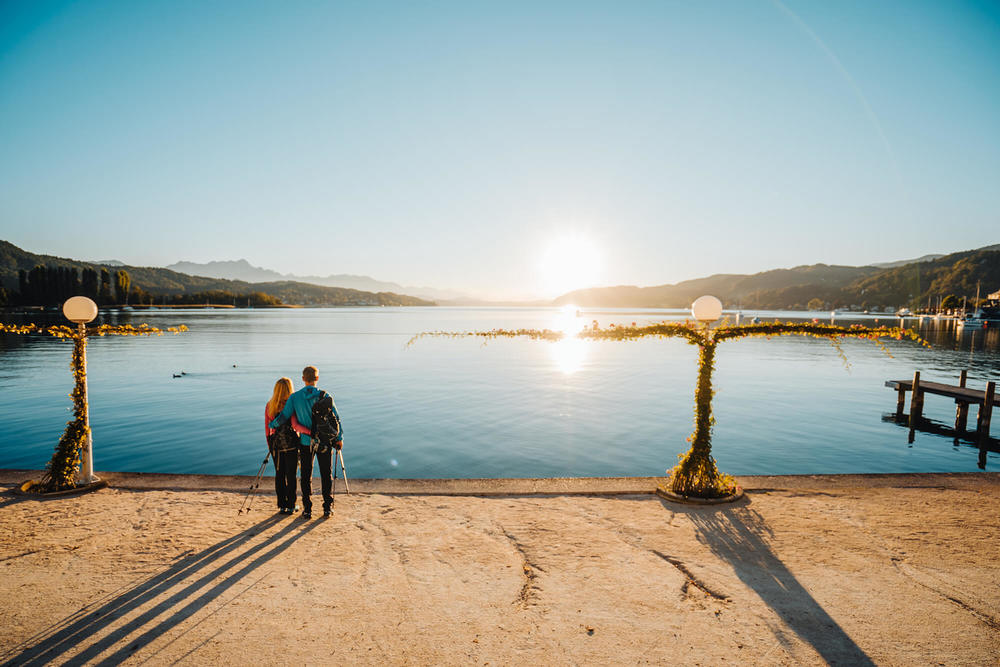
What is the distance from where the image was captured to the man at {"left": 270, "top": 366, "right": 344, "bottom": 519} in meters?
8.34

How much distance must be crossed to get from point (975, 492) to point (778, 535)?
5272mm

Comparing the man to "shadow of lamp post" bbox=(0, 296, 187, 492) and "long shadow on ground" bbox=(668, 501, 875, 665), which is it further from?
"long shadow on ground" bbox=(668, 501, 875, 665)

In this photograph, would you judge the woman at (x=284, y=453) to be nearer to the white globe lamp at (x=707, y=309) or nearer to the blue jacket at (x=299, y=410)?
the blue jacket at (x=299, y=410)

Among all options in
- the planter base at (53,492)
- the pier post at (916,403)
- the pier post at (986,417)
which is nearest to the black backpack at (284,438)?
the planter base at (53,492)

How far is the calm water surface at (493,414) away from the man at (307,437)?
338 inches

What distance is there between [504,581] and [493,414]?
2079 cm

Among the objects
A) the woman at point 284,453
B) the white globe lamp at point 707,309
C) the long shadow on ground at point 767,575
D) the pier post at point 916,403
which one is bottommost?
the pier post at point 916,403

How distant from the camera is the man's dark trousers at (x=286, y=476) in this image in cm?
855

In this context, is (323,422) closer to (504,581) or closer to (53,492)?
(504,581)

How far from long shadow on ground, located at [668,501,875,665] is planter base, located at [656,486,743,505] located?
19 centimetres

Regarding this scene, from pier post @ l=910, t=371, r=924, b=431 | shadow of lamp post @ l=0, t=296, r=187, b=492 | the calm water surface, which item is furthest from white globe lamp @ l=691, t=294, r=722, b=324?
pier post @ l=910, t=371, r=924, b=431

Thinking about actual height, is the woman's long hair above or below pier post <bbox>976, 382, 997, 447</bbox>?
above

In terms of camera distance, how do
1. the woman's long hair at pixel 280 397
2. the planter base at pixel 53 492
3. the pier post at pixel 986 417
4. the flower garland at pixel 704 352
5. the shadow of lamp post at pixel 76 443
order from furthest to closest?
the pier post at pixel 986 417 < the shadow of lamp post at pixel 76 443 < the flower garland at pixel 704 352 < the planter base at pixel 53 492 < the woman's long hair at pixel 280 397

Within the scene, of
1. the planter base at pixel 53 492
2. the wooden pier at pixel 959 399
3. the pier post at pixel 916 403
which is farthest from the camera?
the pier post at pixel 916 403
